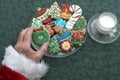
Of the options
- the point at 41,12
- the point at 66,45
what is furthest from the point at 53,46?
the point at 41,12

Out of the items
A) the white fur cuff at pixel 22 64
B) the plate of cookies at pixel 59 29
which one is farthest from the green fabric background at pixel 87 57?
the white fur cuff at pixel 22 64

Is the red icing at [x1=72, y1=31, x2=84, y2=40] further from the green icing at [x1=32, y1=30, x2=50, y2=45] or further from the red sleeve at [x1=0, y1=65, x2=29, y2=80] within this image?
the red sleeve at [x1=0, y1=65, x2=29, y2=80]

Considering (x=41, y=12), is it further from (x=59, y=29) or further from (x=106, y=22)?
(x=106, y=22)

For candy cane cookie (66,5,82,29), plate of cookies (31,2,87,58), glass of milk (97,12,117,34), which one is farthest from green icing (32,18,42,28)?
glass of milk (97,12,117,34)

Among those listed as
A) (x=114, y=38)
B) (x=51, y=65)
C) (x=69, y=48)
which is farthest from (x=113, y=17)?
(x=51, y=65)

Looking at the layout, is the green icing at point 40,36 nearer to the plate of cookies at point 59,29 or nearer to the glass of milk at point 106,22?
the plate of cookies at point 59,29

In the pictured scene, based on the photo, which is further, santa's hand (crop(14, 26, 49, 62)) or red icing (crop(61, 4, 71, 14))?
red icing (crop(61, 4, 71, 14))

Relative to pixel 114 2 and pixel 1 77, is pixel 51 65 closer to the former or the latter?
pixel 1 77
